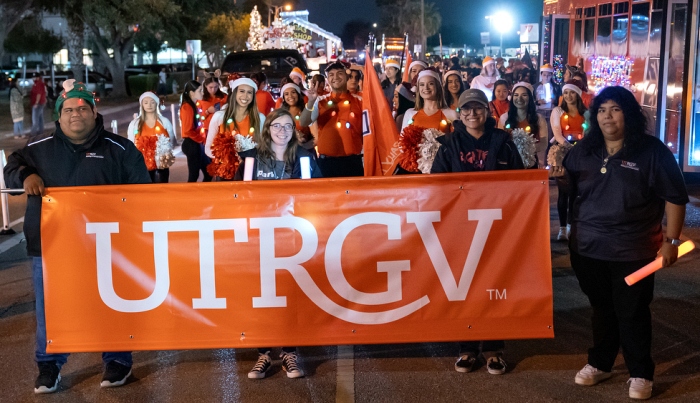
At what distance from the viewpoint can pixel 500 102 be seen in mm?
10375

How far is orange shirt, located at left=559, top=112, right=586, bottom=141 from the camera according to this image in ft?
30.0

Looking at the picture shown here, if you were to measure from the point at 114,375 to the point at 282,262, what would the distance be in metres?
1.26

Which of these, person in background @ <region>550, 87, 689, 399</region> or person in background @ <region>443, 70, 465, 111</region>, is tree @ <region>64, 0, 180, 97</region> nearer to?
person in background @ <region>443, 70, 465, 111</region>

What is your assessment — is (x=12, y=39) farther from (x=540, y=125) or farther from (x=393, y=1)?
(x=393, y=1)

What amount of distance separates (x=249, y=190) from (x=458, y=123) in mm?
1444

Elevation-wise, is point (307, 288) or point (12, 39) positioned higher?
point (12, 39)

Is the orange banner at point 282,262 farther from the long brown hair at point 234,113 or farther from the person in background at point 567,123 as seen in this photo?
the person in background at point 567,123

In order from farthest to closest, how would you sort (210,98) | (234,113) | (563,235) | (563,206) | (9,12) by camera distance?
(9,12) → (210,98) → (563,235) → (563,206) → (234,113)

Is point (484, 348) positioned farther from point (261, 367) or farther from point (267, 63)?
point (267, 63)

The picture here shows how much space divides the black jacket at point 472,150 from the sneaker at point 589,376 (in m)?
1.29

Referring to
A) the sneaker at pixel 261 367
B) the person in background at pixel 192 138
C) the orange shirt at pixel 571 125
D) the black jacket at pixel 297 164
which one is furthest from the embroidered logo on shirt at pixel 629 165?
the person in background at pixel 192 138

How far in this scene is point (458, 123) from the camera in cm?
563

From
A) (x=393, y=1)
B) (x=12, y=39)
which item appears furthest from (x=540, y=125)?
(x=393, y=1)

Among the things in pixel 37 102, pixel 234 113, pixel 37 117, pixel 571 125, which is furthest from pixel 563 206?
pixel 37 117
